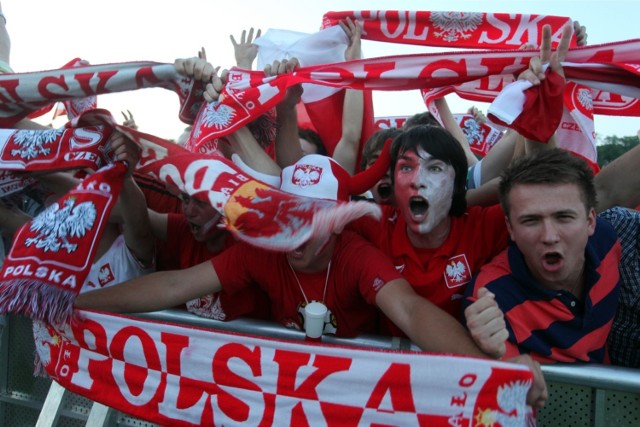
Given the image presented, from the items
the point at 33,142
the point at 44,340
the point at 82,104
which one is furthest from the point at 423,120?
the point at 44,340

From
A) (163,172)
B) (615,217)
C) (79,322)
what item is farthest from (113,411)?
(615,217)

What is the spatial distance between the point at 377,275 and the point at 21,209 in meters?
1.97

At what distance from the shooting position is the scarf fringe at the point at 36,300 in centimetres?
198

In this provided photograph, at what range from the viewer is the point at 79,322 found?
204 centimetres

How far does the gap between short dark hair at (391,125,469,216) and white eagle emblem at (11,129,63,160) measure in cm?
150

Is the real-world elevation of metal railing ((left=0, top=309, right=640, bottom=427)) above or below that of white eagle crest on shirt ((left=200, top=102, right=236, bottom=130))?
below

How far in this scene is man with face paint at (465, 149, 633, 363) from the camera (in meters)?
1.81

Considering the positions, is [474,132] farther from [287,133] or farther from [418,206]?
[418,206]

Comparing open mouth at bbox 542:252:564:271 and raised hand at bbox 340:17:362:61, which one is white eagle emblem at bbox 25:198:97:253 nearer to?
open mouth at bbox 542:252:564:271

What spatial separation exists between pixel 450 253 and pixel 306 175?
0.62m

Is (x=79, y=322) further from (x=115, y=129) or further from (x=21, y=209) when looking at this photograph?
(x=21, y=209)

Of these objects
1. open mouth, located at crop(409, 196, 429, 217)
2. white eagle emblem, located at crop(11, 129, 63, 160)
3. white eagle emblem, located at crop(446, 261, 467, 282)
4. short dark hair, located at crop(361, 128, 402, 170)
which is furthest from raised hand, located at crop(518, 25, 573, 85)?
white eagle emblem, located at crop(11, 129, 63, 160)

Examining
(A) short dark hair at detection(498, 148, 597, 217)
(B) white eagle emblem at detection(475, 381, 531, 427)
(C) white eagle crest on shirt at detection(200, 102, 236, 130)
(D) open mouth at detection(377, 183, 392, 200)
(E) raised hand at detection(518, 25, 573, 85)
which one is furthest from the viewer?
(D) open mouth at detection(377, 183, 392, 200)

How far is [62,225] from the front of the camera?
84.2 inches
